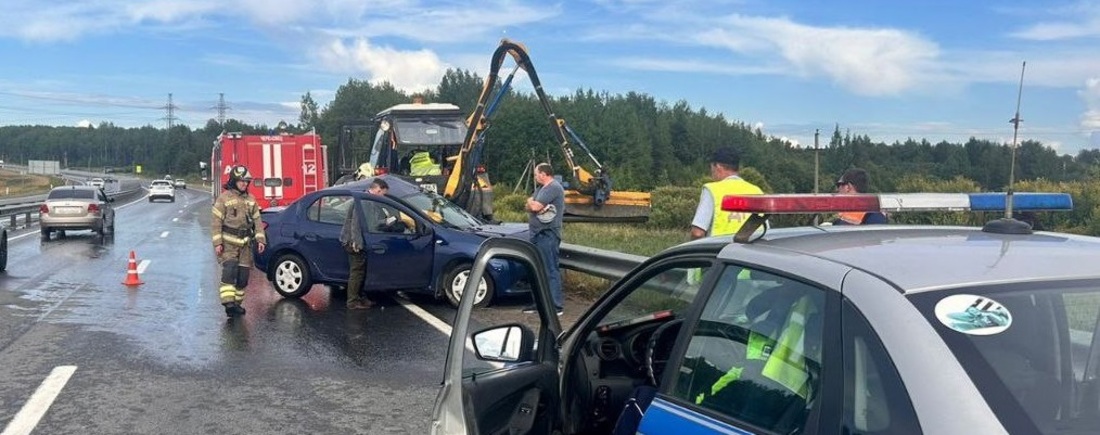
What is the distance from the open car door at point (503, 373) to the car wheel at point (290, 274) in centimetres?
868

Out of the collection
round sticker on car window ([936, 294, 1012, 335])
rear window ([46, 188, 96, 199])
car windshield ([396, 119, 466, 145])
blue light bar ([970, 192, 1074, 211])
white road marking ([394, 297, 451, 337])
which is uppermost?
car windshield ([396, 119, 466, 145])

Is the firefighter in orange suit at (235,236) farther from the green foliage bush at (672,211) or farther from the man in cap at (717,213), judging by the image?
the green foliage bush at (672,211)

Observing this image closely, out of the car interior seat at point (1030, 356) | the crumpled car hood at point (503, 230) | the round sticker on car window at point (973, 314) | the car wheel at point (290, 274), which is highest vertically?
the round sticker on car window at point (973, 314)

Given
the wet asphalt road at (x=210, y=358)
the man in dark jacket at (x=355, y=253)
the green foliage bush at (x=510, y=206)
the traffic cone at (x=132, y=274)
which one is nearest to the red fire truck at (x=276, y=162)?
the green foliage bush at (x=510, y=206)

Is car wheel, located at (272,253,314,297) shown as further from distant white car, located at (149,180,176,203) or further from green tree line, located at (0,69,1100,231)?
distant white car, located at (149,180,176,203)

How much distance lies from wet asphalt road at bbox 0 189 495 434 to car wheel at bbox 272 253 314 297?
Result: 0.75ft

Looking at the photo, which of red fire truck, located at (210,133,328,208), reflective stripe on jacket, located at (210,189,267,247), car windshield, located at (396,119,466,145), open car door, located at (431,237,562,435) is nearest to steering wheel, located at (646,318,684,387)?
open car door, located at (431,237,562,435)

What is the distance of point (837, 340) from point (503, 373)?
1.50 metres

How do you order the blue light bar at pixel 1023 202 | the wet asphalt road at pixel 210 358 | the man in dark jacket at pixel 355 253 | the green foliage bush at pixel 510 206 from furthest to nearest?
the green foliage bush at pixel 510 206, the man in dark jacket at pixel 355 253, the wet asphalt road at pixel 210 358, the blue light bar at pixel 1023 202

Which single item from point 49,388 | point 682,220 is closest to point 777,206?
point 49,388

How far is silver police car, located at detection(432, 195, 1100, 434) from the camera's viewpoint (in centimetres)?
214

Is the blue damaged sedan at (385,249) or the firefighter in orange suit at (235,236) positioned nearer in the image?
the firefighter in orange suit at (235,236)

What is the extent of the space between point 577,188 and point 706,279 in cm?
2073

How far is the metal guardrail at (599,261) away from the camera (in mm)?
10375
